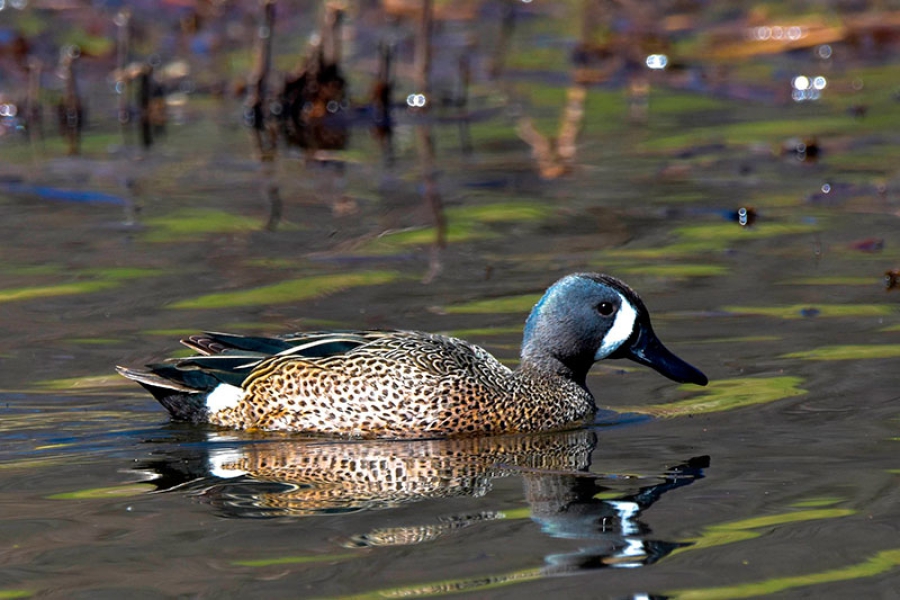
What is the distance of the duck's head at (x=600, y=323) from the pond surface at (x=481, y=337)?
0.80 feet

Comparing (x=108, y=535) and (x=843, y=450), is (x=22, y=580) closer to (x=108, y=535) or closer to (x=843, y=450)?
(x=108, y=535)

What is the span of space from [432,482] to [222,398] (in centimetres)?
142

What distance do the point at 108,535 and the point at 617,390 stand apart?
2.98 meters

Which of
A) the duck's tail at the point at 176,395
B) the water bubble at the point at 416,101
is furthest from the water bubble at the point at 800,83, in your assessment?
the duck's tail at the point at 176,395

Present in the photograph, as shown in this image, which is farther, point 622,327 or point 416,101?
point 416,101

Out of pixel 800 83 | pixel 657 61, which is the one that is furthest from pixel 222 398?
pixel 657 61

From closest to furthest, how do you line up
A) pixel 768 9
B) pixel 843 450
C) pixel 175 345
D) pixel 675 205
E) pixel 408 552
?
pixel 408 552, pixel 843 450, pixel 175 345, pixel 675 205, pixel 768 9

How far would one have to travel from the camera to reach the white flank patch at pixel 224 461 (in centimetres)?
650

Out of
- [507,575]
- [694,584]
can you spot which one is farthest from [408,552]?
[694,584]

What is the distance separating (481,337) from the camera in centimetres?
850

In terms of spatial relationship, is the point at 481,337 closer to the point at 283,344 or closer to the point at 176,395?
the point at 283,344

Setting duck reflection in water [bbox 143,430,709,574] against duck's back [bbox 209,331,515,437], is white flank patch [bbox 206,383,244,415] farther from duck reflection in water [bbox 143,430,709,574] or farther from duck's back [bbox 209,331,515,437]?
duck reflection in water [bbox 143,430,709,574]

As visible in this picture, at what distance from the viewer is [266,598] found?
16.5 feet

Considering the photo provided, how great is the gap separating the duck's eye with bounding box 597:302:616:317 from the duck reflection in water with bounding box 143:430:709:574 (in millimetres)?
566
